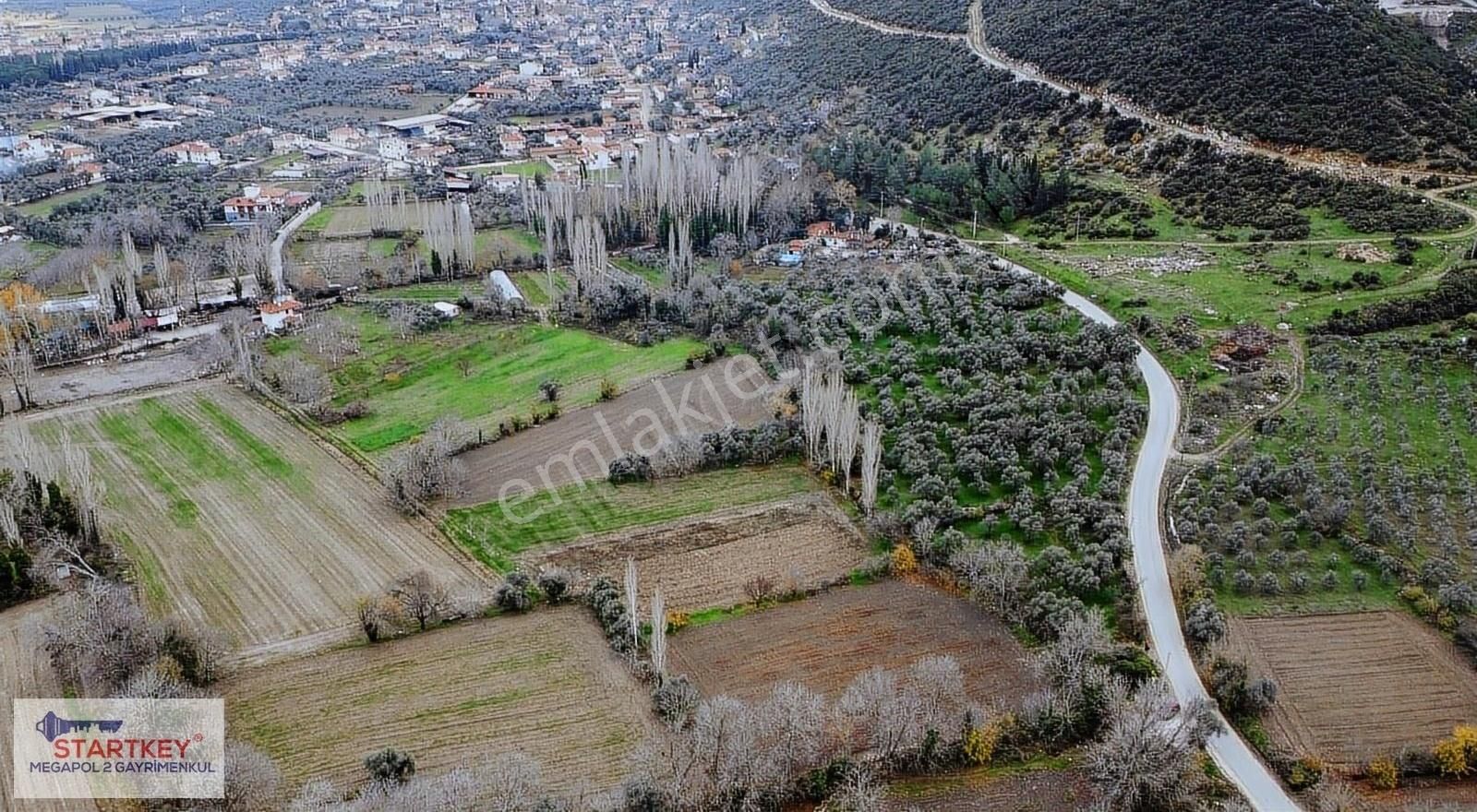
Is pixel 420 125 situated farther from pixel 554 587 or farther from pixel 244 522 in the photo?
pixel 554 587

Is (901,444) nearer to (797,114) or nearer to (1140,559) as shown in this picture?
(1140,559)

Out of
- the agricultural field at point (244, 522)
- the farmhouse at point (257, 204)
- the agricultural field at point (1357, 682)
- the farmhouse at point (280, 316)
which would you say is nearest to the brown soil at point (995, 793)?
the agricultural field at point (1357, 682)

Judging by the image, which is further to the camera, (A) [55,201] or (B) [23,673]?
(A) [55,201]

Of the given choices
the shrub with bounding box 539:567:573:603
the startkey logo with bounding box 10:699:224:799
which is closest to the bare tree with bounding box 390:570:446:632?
the shrub with bounding box 539:567:573:603

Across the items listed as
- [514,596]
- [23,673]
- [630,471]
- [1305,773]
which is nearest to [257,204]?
Result: [630,471]

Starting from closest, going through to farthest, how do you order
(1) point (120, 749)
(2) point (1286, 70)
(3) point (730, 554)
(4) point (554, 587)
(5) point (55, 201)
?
(1) point (120, 749), (4) point (554, 587), (3) point (730, 554), (2) point (1286, 70), (5) point (55, 201)

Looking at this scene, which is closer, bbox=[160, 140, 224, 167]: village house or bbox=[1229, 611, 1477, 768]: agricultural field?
bbox=[1229, 611, 1477, 768]: agricultural field

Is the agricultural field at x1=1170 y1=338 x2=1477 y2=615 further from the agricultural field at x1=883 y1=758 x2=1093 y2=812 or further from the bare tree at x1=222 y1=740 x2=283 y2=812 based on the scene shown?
the bare tree at x1=222 y1=740 x2=283 y2=812
